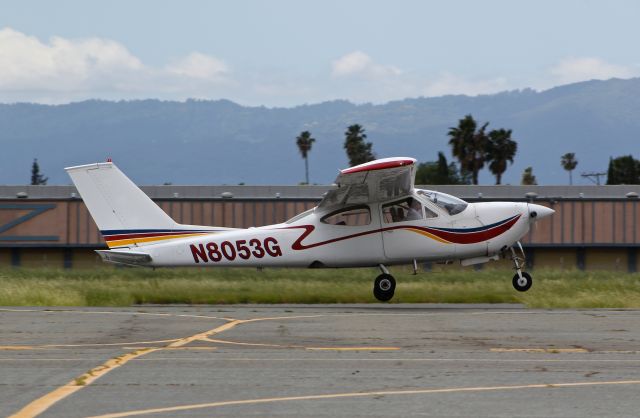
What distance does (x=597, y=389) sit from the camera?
938 cm

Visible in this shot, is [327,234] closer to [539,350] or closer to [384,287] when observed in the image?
[384,287]

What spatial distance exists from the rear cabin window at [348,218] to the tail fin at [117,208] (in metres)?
2.95

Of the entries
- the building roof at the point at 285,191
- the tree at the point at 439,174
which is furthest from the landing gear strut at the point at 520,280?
the tree at the point at 439,174

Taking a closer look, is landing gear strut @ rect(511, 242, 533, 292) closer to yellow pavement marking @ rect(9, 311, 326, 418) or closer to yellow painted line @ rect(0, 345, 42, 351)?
yellow pavement marking @ rect(9, 311, 326, 418)

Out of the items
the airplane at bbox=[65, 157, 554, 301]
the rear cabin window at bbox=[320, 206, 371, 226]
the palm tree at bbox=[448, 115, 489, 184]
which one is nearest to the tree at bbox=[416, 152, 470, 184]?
the palm tree at bbox=[448, 115, 489, 184]

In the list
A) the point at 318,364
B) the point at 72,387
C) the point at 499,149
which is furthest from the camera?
the point at 499,149

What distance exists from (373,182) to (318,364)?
8.60 meters

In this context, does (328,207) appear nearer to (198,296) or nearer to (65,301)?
(198,296)

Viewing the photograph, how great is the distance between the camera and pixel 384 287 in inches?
811

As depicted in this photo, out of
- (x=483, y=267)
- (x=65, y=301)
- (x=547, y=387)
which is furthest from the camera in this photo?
(x=483, y=267)

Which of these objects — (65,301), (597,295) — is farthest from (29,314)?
(597,295)

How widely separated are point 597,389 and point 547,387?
42cm

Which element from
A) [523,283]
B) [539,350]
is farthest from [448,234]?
[539,350]

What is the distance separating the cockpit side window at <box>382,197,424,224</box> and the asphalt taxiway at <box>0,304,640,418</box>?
12.4 feet
